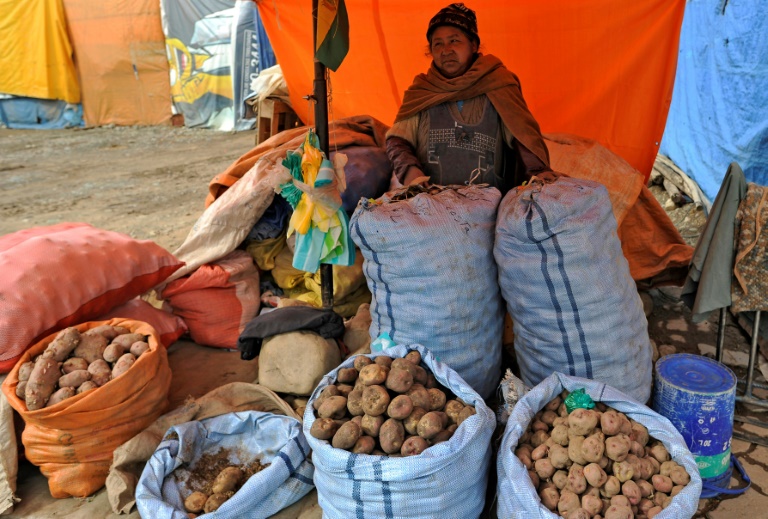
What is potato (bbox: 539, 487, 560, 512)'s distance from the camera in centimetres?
155

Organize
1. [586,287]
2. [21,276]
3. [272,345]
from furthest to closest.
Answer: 1. [272,345]
2. [21,276]
3. [586,287]

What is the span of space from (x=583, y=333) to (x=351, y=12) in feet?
10.2

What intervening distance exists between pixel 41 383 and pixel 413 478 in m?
1.41

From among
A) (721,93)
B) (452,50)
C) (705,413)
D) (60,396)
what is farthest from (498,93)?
(721,93)

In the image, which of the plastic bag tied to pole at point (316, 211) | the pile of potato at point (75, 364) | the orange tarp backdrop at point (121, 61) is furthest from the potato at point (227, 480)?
the orange tarp backdrop at point (121, 61)

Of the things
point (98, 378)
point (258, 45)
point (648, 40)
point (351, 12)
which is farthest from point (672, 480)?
point (258, 45)

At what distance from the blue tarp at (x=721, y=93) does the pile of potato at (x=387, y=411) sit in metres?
2.91

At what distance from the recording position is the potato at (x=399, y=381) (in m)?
1.76

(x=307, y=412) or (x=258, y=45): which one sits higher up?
(x=258, y=45)

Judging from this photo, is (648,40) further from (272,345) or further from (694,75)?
(272,345)

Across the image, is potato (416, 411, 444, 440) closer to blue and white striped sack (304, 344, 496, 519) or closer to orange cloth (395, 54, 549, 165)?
blue and white striped sack (304, 344, 496, 519)

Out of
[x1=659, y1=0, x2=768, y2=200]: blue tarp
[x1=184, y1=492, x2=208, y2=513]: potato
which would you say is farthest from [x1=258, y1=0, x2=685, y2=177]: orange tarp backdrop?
[x1=184, y1=492, x2=208, y2=513]: potato

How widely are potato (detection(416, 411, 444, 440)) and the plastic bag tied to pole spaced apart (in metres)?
1.10

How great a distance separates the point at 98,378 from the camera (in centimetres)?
212
